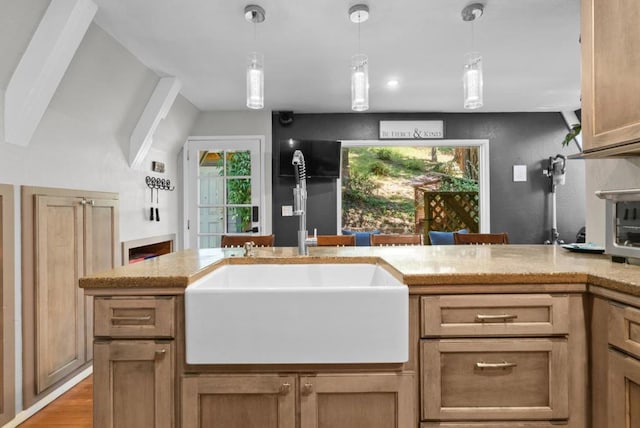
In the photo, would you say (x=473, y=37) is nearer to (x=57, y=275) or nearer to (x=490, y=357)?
(x=490, y=357)

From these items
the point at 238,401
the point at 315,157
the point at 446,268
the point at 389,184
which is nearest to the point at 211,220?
the point at 315,157

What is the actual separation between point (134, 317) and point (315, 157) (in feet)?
11.3

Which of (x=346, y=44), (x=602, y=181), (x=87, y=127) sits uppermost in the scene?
(x=346, y=44)

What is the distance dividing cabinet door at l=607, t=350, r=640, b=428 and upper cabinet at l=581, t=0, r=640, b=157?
74cm

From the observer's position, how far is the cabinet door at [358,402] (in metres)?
1.20

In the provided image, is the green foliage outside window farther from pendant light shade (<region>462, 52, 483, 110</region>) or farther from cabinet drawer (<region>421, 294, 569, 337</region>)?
cabinet drawer (<region>421, 294, 569, 337</region>)

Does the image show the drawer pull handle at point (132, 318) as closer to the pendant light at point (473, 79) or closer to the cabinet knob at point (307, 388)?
the cabinet knob at point (307, 388)

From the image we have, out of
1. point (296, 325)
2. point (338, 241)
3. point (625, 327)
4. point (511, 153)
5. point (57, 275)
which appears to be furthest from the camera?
point (511, 153)

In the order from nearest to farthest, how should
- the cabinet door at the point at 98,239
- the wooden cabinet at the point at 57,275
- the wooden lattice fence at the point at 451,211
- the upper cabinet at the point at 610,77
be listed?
1. the upper cabinet at the point at 610,77
2. the wooden cabinet at the point at 57,275
3. the cabinet door at the point at 98,239
4. the wooden lattice fence at the point at 451,211

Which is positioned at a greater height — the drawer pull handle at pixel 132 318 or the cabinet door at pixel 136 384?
the drawer pull handle at pixel 132 318

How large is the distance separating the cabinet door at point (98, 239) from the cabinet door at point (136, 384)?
5.60 feet

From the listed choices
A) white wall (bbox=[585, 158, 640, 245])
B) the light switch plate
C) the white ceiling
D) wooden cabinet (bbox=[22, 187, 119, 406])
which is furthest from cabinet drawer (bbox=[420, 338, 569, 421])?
the light switch plate

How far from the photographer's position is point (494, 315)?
4.02 feet

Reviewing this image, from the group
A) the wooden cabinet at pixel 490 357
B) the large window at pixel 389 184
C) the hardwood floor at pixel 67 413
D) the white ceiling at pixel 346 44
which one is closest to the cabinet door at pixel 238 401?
the wooden cabinet at pixel 490 357
